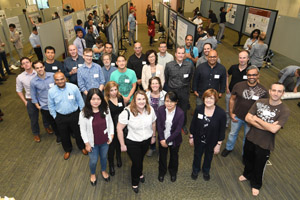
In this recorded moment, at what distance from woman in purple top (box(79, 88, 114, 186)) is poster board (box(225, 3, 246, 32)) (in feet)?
28.4

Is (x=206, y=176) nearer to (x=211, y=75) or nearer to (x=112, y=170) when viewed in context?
(x=112, y=170)

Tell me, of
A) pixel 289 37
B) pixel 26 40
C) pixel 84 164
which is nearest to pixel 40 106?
pixel 84 164

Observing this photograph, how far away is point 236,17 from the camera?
366 inches

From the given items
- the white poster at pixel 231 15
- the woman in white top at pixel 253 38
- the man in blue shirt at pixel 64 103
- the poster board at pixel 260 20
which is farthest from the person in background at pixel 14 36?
the white poster at pixel 231 15

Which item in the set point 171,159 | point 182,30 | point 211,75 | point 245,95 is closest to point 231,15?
point 182,30

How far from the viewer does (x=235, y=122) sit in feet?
9.98

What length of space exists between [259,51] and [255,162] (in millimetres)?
2986

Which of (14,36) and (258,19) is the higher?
(258,19)

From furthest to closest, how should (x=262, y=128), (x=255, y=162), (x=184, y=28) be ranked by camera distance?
(x=184, y=28) < (x=255, y=162) < (x=262, y=128)

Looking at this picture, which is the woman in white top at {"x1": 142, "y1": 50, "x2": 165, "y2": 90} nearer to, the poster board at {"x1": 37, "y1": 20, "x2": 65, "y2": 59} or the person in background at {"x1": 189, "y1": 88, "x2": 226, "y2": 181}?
the person in background at {"x1": 189, "y1": 88, "x2": 226, "y2": 181}

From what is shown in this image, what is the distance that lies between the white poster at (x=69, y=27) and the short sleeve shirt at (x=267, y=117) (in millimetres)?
6344

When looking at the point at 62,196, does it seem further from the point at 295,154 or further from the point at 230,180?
the point at 295,154

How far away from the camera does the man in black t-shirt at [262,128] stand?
223 centimetres

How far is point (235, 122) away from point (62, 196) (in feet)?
8.65
